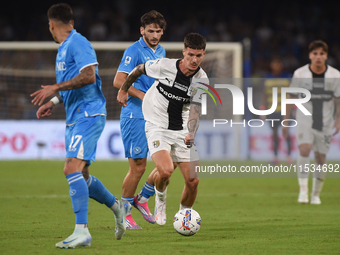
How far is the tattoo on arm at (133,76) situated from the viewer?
195 inches

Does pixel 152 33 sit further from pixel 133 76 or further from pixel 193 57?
pixel 193 57

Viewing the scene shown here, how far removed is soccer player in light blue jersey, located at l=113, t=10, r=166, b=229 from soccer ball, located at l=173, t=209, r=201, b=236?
705 millimetres

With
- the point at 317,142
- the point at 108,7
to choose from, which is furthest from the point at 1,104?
the point at 317,142

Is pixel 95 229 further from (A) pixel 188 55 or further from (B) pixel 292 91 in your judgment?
(B) pixel 292 91

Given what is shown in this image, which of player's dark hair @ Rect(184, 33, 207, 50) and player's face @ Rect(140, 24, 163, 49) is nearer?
player's dark hair @ Rect(184, 33, 207, 50)

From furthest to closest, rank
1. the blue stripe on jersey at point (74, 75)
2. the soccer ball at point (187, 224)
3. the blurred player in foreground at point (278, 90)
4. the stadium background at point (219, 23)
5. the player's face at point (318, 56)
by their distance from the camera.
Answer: the stadium background at point (219, 23) → the blurred player in foreground at point (278, 90) → the player's face at point (318, 56) → the soccer ball at point (187, 224) → the blue stripe on jersey at point (74, 75)

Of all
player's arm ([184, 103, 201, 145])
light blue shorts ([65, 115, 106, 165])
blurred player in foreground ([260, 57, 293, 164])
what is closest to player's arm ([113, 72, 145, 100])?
player's arm ([184, 103, 201, 145])

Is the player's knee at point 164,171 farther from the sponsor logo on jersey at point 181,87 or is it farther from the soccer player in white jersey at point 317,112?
the soccer player in white jersey at point 317,112

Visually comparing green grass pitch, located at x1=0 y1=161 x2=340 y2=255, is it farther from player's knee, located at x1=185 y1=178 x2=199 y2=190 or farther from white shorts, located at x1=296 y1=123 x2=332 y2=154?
white shorts, located at x1=296 y1=123 x2=332 y2=154

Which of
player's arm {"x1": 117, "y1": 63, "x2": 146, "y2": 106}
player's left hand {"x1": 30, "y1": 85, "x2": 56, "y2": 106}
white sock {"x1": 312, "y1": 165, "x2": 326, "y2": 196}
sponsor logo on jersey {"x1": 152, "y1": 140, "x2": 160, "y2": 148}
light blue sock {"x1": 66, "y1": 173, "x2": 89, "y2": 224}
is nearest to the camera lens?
player's left hand {"x1": 30, "y1": 85, "x2": 56, "y2": 106}

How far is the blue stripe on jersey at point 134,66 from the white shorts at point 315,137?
2.97m

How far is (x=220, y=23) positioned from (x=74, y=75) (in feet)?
55.9

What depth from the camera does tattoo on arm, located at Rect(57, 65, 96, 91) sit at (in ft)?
13.3

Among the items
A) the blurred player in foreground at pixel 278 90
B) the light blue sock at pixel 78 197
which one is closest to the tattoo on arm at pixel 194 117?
the light blue sock at pixel 78 197
